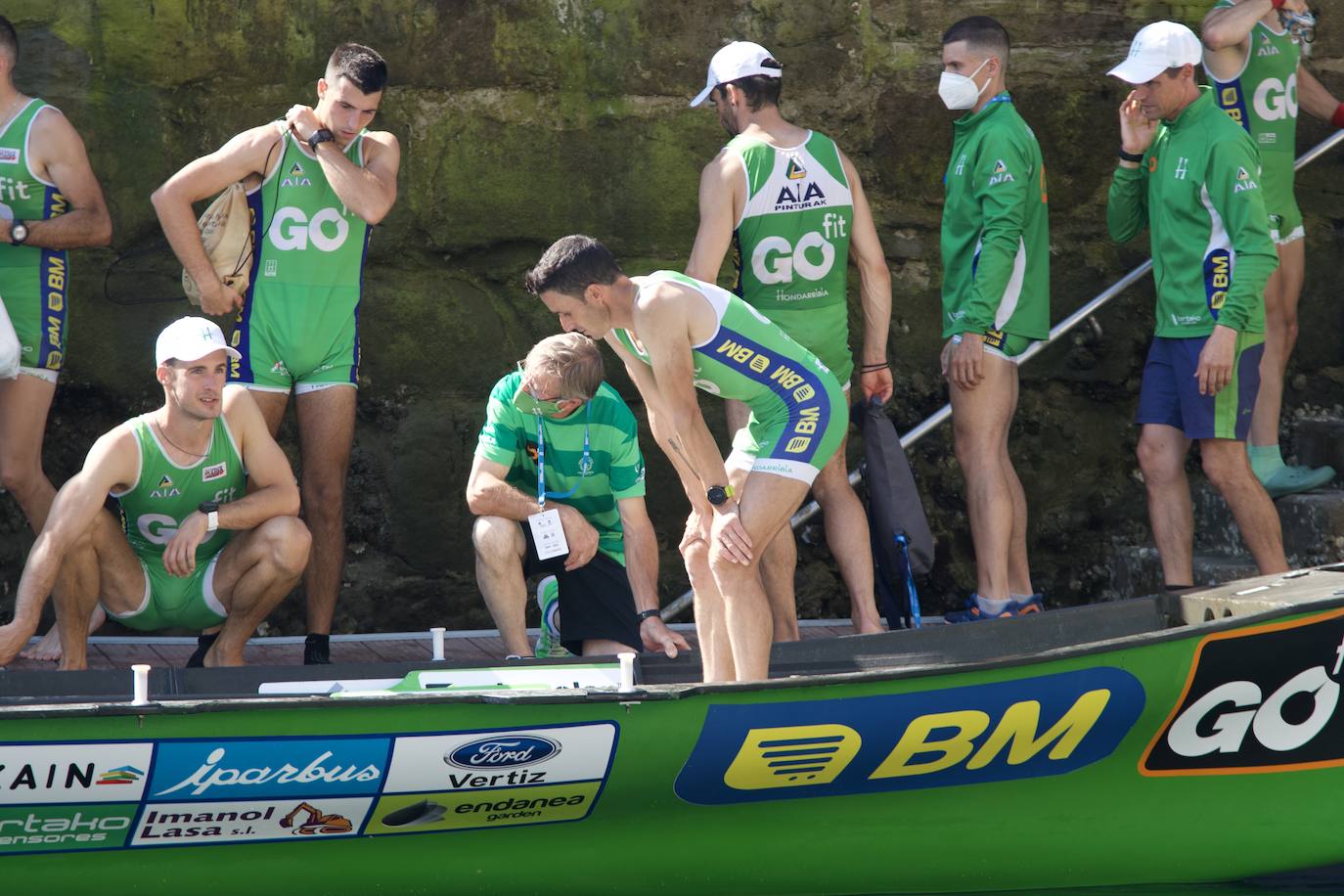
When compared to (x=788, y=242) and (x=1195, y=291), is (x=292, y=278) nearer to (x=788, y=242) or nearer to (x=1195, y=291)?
(x=788, y=242)

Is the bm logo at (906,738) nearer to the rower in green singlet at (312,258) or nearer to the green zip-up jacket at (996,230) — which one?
the green zip-up jacket at (996,230)

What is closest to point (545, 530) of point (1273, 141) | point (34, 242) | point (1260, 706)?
point (34, 242)

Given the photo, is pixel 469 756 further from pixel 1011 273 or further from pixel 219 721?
pixel 1011 273

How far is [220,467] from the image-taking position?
5.65m

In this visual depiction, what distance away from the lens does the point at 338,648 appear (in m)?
6.75

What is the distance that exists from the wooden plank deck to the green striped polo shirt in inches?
28.5

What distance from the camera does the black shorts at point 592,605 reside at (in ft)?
19.8

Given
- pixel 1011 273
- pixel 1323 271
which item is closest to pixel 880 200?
pixel 1011 273

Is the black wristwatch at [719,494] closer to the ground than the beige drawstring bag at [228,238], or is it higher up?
closer to the ground

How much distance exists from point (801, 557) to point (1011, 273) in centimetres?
187

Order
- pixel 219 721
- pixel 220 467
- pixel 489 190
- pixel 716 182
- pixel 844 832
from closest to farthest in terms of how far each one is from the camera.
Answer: pixel 219 721 < pixel 844 832 < pixel 220 467 < pixel 716 182 < pixel 489 190

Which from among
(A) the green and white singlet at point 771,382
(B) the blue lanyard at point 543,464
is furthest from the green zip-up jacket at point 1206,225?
(B) the blue lanyard at point 543,464

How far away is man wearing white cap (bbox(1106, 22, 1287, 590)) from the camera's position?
5871 millimetres

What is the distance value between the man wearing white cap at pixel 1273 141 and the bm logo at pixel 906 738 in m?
2.29
